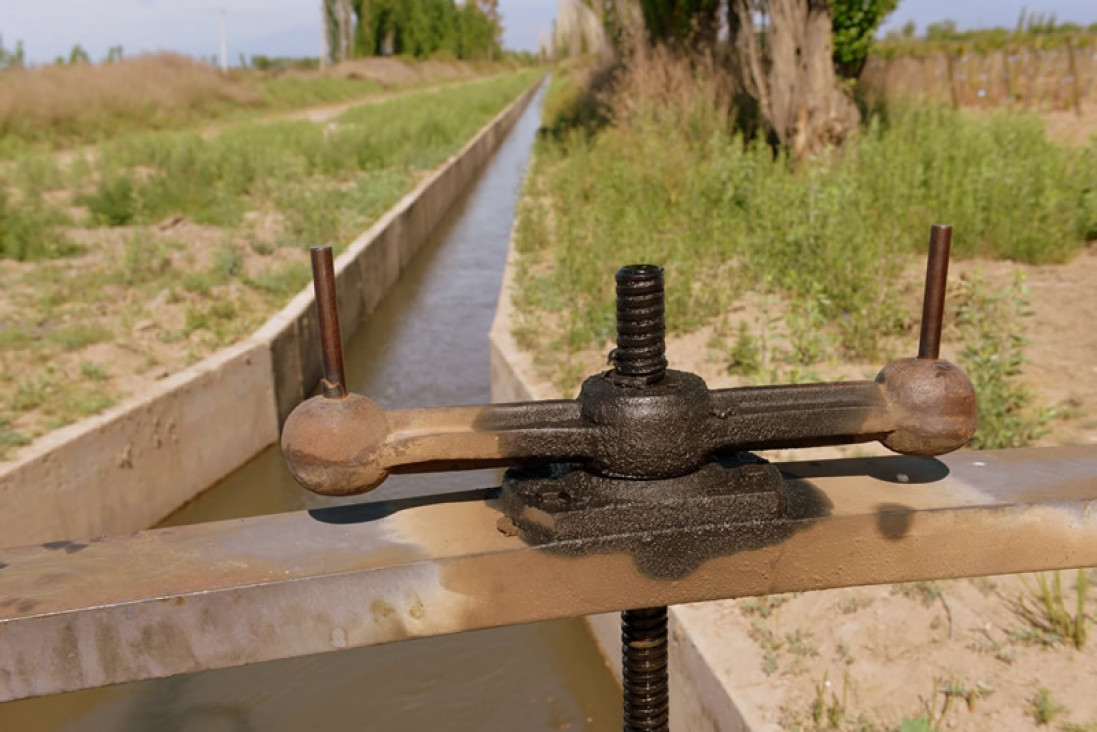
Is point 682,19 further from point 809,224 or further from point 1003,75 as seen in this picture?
point 809,224

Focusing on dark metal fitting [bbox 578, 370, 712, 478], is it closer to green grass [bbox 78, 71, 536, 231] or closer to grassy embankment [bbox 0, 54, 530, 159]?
green grass [bbox 78, 71, 536, 231]

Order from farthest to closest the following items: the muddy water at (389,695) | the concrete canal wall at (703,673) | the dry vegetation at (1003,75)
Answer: the dry vegetation at (1003,75) < the muddy water at (389,695) < the concrete canal wall at (703,673)

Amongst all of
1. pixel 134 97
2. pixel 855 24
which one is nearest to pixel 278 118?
pixel 134 97

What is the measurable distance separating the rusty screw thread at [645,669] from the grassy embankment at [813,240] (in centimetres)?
287

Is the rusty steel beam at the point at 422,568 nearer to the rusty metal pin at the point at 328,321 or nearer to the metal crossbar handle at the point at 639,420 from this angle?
the metal crossbar handle at the point at 639,420

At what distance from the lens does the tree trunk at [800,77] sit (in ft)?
29.4

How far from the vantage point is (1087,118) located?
13.9 meters

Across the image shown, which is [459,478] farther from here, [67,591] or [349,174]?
[349,174]

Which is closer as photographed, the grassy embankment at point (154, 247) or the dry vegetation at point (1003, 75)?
the grassy embankment at point (154, 247)

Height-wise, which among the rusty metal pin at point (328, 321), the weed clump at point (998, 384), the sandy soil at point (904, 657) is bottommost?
the sandy soil at point (904, 657)

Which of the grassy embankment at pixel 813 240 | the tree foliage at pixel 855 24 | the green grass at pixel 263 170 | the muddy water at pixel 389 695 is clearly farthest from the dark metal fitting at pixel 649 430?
the tree foliage at pixel 855 24

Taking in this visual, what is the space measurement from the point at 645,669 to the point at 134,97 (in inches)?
962

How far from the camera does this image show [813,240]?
6297 millimetres

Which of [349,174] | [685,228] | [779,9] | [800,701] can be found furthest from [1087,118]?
[800,701]
